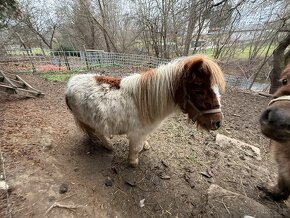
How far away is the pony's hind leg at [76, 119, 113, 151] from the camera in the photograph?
8.98 feet

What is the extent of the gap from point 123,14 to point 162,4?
3.78 meters

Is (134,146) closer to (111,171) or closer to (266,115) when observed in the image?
(111,171)

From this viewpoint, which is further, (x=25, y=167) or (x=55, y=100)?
(x=55, y=100)

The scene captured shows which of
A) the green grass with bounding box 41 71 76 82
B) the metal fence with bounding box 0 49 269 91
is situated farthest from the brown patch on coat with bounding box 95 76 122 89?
the metal fence with bounding box 0 49 269 91

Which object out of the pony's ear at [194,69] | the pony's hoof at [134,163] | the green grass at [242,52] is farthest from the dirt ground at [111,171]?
the green grass at [242,52]

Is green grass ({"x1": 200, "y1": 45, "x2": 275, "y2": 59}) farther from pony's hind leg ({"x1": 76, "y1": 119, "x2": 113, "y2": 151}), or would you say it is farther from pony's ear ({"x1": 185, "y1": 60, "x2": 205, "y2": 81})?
pony's ear ({"x1": 185, "y1": 60, "x2": 205, "y2": 81})

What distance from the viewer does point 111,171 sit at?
2547mm

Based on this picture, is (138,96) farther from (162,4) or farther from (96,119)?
(162,4)

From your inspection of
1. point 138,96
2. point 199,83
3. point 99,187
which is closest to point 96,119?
point 138,96

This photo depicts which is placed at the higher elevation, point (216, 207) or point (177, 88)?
point (177, 88)

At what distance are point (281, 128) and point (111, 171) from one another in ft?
6.66

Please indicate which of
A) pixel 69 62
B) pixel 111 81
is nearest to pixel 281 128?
pixel 111 81

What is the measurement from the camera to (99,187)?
7.46 ft

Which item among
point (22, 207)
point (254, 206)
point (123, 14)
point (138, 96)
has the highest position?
point (123, 14)
